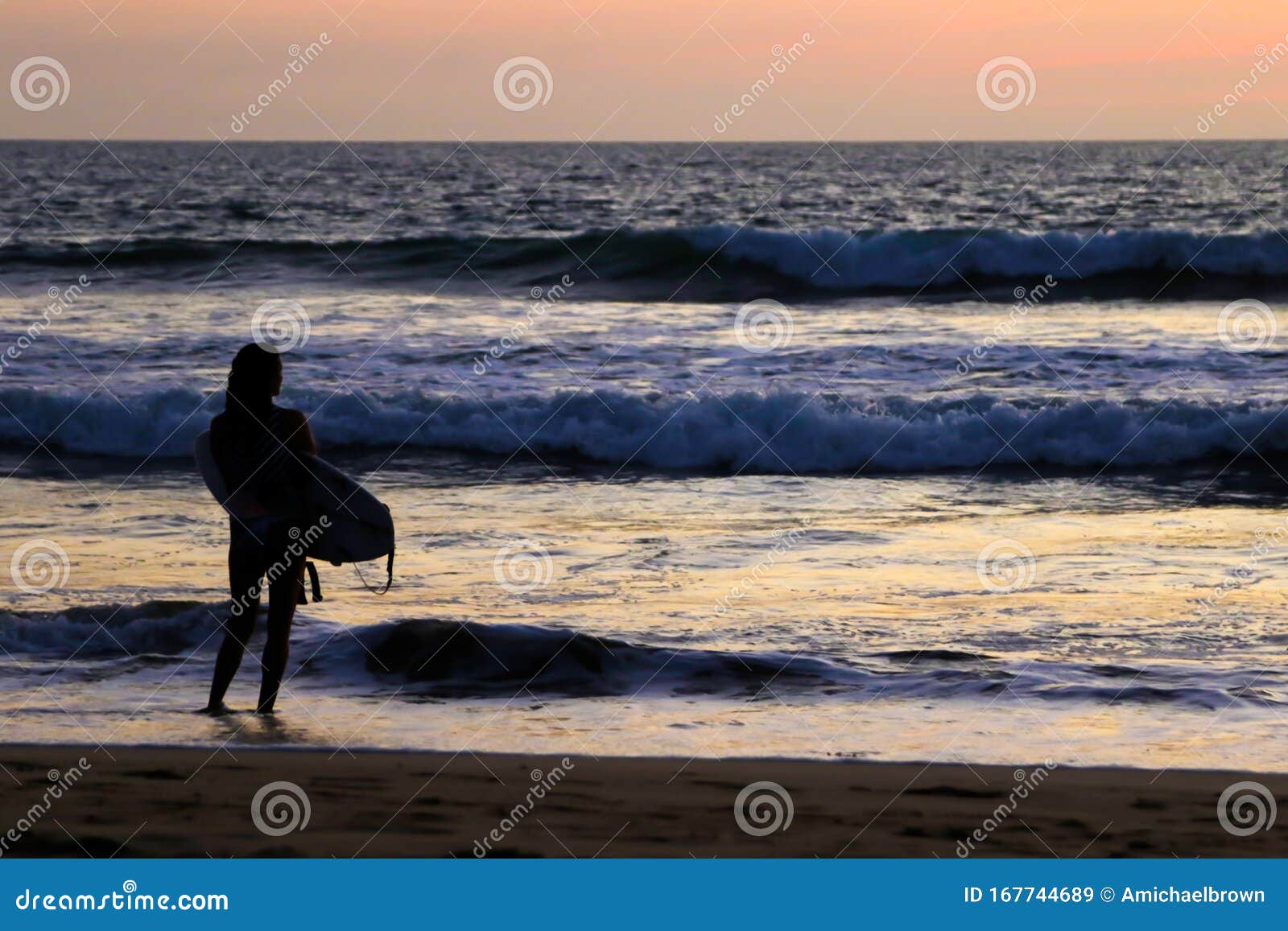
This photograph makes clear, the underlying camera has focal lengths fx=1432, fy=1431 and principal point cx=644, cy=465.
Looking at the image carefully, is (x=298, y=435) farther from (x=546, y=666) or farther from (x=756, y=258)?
(x=756, y=258)

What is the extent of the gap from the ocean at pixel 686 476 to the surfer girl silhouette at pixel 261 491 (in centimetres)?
47

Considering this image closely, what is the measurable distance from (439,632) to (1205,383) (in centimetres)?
1121

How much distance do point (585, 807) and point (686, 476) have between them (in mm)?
7807

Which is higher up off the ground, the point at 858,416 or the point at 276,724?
the point at 858,416

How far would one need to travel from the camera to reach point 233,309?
2061 centimetres

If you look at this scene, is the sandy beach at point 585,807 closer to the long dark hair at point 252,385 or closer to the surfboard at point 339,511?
the surfboard at point 339,511

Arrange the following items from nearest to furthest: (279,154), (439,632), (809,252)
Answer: (439,632)
(809,252)
(279,154)

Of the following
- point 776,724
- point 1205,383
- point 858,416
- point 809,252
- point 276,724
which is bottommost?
point 276,724

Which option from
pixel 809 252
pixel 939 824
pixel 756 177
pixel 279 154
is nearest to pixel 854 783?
pixel 939 824

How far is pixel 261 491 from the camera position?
5.27 m

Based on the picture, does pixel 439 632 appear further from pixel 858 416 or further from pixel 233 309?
pixel 233 309

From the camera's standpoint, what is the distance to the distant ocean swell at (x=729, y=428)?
13250mm

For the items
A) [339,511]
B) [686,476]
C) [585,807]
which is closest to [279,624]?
[339,511]

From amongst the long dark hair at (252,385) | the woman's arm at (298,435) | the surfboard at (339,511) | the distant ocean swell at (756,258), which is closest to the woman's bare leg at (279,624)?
the surfboard at (339,511)
